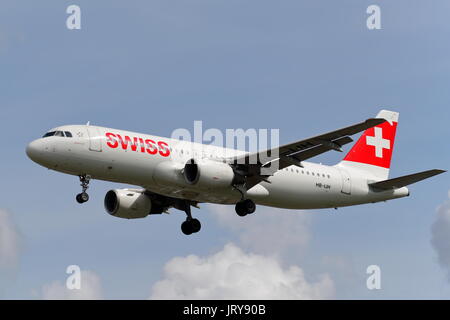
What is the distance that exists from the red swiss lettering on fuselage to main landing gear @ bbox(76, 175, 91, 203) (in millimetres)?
2011

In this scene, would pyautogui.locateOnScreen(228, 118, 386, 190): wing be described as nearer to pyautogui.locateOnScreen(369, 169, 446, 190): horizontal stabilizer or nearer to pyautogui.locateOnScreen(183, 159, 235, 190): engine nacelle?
pyautogui.locateOnScreen(183, 159, 235, 190): engine nacelle

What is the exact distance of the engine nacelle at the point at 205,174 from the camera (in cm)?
4622

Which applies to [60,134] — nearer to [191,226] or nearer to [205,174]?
[205,174]

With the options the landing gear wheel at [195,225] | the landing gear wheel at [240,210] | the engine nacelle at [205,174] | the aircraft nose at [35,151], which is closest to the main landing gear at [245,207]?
the landing gear wheel at [240,210]

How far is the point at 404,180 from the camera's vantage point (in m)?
52.2

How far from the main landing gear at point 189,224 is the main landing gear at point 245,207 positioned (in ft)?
14.8

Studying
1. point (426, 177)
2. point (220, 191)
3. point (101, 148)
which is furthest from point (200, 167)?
point (426, 177)

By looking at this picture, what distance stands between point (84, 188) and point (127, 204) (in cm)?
672

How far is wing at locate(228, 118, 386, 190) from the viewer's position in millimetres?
45594

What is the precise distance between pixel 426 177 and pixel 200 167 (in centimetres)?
1295

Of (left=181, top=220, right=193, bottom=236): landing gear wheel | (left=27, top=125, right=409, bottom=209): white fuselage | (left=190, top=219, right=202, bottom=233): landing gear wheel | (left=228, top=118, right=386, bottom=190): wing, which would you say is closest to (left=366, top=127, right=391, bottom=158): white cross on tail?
(left=27, top=125, right=409, bottom=209): white fuselage

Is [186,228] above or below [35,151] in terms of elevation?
below

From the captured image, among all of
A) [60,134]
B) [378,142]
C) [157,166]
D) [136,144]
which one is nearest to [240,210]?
[157,166]
